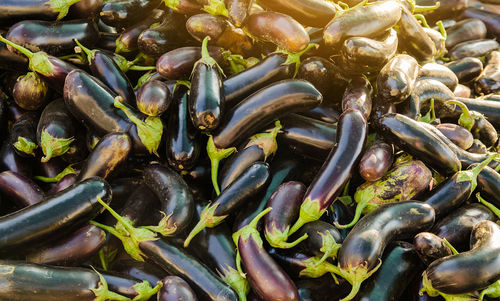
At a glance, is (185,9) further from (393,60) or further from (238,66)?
(393,60)

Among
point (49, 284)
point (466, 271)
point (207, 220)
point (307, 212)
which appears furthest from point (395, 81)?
point (49, 284)

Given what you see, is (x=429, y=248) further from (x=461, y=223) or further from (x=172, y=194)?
(x=172, y=194)

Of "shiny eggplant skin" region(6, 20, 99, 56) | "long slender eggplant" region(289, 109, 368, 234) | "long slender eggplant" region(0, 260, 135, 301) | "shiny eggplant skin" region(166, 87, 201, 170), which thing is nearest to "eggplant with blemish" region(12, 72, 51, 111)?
"shiny eggplant skin" region(6, 20, 99, 56)

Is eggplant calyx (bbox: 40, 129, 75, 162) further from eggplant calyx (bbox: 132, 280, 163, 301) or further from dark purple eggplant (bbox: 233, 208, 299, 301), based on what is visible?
dark purple eggplant (bbox: 233, 208, 299, 301)

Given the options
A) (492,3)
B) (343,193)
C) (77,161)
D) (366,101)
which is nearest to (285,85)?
(366,101)

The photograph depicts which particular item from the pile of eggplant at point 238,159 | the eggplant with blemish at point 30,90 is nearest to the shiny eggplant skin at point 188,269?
the pile of eggplant at point 238,159

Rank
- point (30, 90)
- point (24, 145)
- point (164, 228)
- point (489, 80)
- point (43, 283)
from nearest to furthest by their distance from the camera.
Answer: point (43, 283) < point (164, 228) < point (24, 145) < point (30, 90) < point (489, 80)

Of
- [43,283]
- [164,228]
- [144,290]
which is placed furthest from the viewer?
[164,228]
